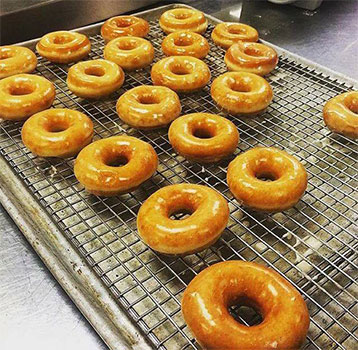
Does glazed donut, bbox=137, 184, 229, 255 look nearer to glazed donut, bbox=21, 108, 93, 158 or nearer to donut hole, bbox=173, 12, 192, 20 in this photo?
glazed donut, bbox=21, 108, 93, 158

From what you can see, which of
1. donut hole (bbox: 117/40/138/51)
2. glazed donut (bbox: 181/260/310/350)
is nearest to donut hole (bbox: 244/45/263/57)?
donut hole (bbox: 117/40/138/51)

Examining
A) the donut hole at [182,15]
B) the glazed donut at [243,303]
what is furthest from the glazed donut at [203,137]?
the donut hole at [182,15]

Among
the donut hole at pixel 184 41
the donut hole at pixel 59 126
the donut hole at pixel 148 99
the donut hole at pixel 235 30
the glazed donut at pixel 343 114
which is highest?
the glazed donut at pixel 343 114

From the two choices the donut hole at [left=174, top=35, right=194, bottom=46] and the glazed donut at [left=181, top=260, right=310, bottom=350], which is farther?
the donut hole at [left=174, top=35, right=194, bottom=46]

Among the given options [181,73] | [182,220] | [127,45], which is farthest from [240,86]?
[182,220]

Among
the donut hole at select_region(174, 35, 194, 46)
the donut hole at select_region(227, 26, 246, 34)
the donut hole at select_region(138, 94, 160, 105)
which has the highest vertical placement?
the donut hole at select_region(227, 26, 246, 34)

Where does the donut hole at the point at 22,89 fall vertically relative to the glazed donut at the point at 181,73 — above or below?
below

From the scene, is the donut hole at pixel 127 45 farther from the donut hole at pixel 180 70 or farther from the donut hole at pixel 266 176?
the donut hole at pixel 266 176
